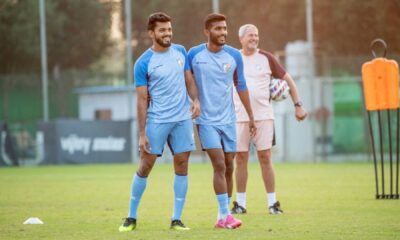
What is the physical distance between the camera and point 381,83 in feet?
51.5

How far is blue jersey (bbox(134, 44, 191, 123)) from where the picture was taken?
11461 mm

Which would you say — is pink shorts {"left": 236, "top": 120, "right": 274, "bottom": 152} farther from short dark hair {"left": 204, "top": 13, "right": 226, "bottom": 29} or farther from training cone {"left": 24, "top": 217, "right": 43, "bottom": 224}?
training cone {"left": 24, "top": 217, "right": 43, "bottom": 224}

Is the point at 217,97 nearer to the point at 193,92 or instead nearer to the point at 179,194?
the point at 193,92

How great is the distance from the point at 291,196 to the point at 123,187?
4756 mm

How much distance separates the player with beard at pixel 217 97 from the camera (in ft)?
39.0

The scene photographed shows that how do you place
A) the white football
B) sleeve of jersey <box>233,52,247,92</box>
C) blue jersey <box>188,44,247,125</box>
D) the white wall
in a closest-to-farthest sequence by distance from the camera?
blue jersey <box>188,44,247,125</box> → sleeve of jersey <box>233,52,247,92</box> → the white football → the white wall

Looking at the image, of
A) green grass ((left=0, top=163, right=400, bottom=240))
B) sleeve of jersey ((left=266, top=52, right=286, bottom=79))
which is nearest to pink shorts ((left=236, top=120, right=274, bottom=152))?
sleeve of jersey ((left=266, top=52, right=286, bottom=79))

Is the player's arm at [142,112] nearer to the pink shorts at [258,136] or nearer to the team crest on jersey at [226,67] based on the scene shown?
the team crest on jersey at [226,67]

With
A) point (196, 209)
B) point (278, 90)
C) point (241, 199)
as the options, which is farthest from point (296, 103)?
point (196, 209)

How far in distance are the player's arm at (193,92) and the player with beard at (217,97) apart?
229 millimetres

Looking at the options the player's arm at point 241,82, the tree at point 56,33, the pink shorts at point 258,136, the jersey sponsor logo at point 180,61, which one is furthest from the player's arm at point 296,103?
the tree at point 56,33

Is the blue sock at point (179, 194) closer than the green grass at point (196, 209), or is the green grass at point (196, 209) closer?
the green grass at point (196, 209)

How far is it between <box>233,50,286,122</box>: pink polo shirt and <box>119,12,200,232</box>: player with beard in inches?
111

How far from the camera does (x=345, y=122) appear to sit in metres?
36.4
